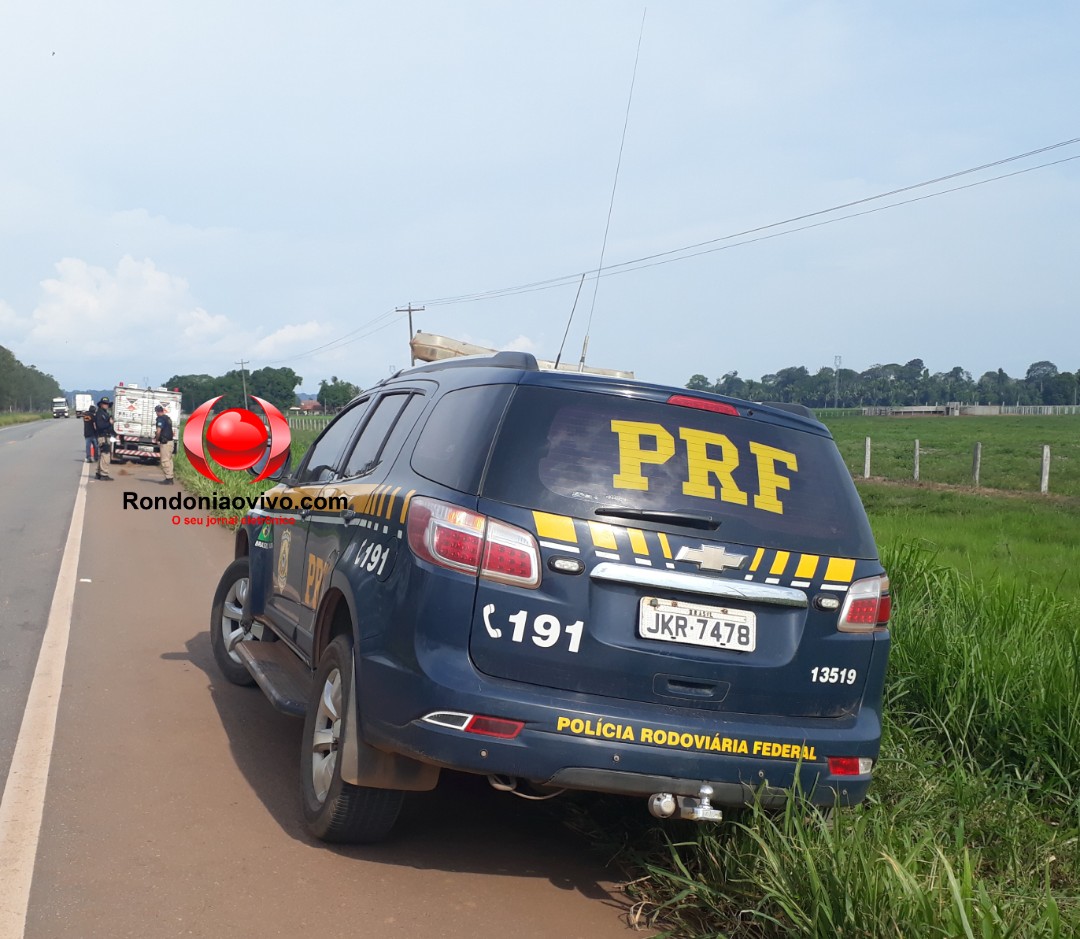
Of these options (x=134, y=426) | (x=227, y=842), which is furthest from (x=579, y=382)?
(x=134, y=426)

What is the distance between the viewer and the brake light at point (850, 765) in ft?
13.2

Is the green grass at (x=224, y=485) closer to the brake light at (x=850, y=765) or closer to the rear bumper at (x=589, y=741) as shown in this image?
the rear bumper at (x=589, y=741)

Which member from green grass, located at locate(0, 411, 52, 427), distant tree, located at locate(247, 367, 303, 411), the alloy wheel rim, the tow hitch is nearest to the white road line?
the alloy wheel rim

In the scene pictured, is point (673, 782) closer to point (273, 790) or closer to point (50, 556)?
point (273, 790)

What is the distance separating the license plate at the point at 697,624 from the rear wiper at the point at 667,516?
27cm

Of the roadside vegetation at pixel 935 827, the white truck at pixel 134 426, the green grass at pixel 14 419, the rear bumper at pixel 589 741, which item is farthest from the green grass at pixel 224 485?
the green grass at pixel 14 419

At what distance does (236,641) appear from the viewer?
6629mm

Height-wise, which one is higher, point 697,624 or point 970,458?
point 697,624

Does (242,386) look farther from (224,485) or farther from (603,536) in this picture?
(603,536)

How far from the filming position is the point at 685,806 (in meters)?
3.80

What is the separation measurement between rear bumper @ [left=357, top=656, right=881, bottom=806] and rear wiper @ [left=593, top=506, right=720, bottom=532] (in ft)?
2.04

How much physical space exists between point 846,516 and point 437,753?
68.4 inches

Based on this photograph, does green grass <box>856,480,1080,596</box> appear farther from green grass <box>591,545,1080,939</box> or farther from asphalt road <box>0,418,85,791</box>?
asphalt road <box>0,418,85,791</box>

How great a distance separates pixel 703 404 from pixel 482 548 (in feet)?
3.34
